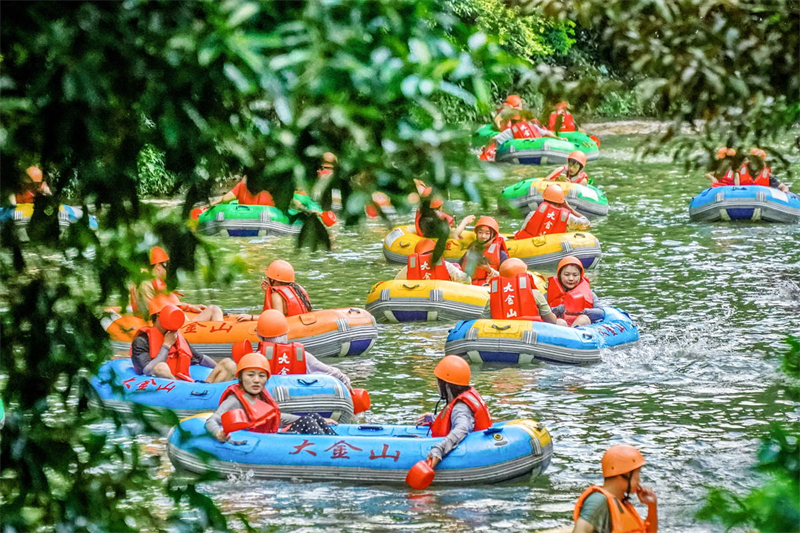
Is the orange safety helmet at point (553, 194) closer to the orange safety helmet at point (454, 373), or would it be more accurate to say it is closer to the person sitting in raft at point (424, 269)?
the person sitting in raft at point (424, 269)

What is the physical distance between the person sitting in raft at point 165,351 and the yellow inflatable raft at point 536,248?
6.42 m

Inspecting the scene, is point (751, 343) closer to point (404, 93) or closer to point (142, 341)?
point (142, 341)

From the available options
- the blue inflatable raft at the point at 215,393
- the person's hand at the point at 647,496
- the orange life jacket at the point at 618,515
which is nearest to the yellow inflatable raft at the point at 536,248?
the blue inflatable raft at the point at 215,393

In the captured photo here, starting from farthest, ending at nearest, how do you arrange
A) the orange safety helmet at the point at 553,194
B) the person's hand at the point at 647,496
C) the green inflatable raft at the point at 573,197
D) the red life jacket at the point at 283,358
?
the green inflatable raft at the point at 573,197, the orange safety helmet at the point at 553,194, the red life jacket at the point at 283,358, the person's hand at the point at 647,496

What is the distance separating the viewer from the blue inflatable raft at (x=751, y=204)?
1989 cm

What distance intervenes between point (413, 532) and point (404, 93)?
18.1 ft

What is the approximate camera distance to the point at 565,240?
17.4 meters

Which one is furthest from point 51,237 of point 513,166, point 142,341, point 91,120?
point 513,166

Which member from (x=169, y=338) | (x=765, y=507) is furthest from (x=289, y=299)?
(x=765, y=507)

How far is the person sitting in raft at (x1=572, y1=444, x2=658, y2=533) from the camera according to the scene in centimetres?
685

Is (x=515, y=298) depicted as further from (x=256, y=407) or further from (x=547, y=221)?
(x=547, y=221)

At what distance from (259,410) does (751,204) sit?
1262 cm

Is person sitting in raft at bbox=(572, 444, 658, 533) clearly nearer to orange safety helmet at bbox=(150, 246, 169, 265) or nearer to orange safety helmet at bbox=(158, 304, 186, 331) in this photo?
orange safety helmet at bbox=(150, 246, 169, 265)

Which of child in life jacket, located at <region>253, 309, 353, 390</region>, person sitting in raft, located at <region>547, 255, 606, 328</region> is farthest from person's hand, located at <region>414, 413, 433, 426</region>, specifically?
person sitting in raft, located at <region>547, 255, 606, 328</region>
